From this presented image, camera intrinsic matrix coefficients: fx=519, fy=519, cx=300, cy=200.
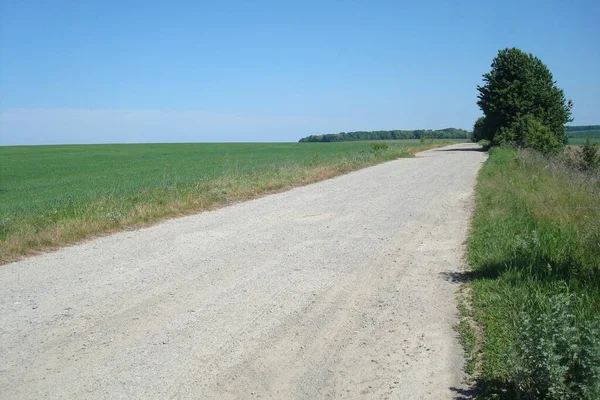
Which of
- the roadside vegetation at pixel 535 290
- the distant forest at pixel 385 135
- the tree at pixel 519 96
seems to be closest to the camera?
the roadside vegetation at pixel 535 290

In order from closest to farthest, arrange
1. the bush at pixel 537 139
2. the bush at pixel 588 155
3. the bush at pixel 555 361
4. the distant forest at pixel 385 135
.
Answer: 1. the bush at pixel 555 361
2. the bush at pixel 588 155
3. the bush at pixel 537 139
4. the distant forest at pixel 385 135

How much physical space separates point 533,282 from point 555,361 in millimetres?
2739

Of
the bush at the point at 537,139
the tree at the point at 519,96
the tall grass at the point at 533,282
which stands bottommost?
the tall grass at the point at 533,282

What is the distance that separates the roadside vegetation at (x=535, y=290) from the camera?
148 inches

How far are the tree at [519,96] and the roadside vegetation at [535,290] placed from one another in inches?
1350

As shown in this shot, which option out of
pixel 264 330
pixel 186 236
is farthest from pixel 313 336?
pixel 186 236

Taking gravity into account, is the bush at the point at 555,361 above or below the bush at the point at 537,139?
below

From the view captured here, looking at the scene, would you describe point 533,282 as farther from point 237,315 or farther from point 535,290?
point 237,315

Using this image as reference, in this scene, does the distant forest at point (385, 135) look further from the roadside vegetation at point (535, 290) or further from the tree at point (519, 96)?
the roadside vegetation at point (535, 290)

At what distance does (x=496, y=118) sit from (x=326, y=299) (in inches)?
1930

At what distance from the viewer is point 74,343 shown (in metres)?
5.16

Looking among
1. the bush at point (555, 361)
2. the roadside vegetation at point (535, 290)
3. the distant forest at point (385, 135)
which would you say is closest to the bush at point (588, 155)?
the roadside vegetation at point (535, 290)

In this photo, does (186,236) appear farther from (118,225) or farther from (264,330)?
(264,330)

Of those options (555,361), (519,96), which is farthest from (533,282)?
(519,96)
